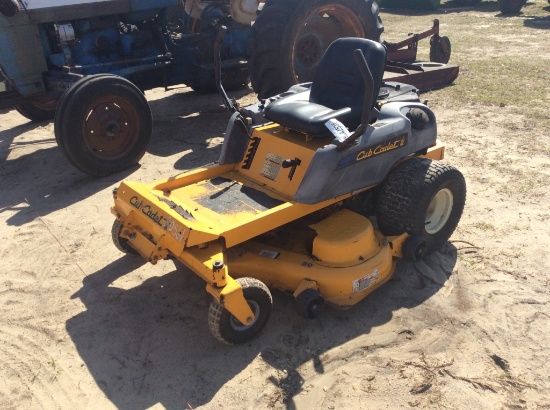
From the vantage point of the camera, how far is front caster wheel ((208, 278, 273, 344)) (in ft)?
10.4

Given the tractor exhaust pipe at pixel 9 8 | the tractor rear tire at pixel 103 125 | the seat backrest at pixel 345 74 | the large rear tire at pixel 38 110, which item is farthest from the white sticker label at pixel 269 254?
the large rear tire at pixel 38 110

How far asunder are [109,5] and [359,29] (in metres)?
3.07

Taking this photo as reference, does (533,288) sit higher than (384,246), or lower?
lower

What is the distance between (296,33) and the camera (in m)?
6.18

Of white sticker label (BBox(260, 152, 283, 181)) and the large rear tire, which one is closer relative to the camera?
white sticker label (BBox(260, 152, 283, 181))

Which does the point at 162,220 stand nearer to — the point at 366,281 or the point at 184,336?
the point at 184,336

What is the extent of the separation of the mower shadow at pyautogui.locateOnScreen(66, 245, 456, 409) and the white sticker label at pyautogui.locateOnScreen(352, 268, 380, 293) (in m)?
0.18

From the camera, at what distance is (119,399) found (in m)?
2.98

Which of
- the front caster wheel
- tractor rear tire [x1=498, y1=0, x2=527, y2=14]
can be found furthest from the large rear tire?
tractor rear tire [x1=498, y1=0, x2=527, y2=14]

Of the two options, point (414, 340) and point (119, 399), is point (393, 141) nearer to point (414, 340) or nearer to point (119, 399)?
point (414, 340)

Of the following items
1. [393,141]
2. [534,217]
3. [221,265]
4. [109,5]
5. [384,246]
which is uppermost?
[109,5]

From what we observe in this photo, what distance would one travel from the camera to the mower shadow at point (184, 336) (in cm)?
306

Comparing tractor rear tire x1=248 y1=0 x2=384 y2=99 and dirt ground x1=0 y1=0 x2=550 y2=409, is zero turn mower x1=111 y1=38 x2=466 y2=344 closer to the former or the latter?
dirt ground x1=0 y1=0 x2=550 y2=409

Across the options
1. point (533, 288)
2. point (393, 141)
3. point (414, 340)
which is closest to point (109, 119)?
point (393, 141)
